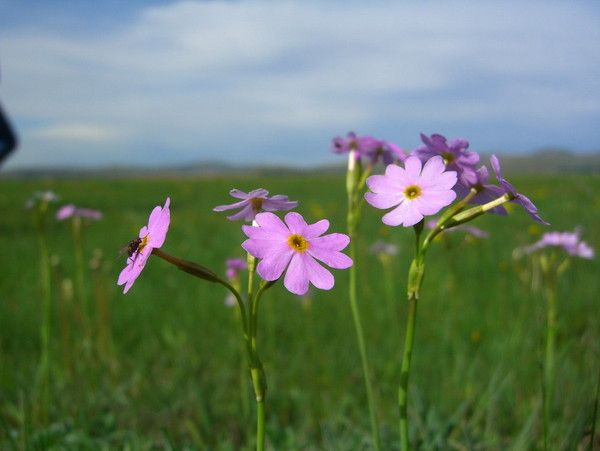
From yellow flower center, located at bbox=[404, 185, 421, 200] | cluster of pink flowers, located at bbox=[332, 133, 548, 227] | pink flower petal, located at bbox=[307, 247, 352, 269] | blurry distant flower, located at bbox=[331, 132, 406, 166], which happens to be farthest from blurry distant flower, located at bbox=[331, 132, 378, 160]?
pink flower petal, located at bbox=[307, 247, 352, 269]

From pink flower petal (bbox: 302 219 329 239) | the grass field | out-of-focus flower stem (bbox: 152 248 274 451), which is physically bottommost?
the grass field

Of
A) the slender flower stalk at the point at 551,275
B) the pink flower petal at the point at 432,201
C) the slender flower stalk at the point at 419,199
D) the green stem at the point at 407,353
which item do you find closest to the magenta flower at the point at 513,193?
the slender flower stalk at the point at 419,199

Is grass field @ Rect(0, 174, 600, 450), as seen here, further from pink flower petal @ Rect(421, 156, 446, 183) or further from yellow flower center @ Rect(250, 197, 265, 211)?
yellow flower center @ Rect(250, 197, 265, 211)

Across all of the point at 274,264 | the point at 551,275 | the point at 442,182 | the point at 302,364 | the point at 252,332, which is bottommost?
the point at 302,364

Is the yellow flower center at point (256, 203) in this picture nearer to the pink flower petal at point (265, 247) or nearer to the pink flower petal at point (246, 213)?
the pink flower petal at point (246, 213)

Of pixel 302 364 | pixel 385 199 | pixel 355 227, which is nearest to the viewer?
pixel 385 199

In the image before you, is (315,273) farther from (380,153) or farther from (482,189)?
(380,153)

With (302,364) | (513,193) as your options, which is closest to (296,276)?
(513,193)
